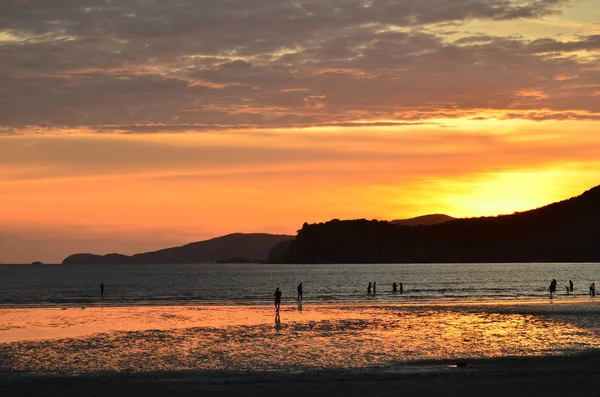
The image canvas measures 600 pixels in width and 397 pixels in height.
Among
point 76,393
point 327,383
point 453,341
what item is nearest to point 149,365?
point 76,393

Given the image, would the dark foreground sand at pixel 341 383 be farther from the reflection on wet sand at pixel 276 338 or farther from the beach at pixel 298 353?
the reflection on wet sand at pixel 276 338

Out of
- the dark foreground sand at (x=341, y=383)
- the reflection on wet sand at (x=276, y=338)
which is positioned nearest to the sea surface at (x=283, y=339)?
the reflection on wet sand at (x=276, y=338)

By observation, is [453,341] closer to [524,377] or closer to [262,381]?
[524,377]

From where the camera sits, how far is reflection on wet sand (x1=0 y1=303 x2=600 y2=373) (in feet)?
98.9

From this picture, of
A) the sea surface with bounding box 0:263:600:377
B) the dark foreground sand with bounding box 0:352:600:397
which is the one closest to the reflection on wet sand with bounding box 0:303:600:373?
the sea surface with bounding box 0:263:600:377

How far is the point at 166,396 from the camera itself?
23188mm

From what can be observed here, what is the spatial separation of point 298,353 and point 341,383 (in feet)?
24.4

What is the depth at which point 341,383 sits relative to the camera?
24.7m

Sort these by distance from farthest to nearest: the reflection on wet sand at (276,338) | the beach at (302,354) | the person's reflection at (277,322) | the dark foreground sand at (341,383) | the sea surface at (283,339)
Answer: the person's reflection at (277,322)
the reflection on wet sand at (276,338)
the sea surface at (283,339)
the beach at (302,354)
the dark foreground sand at (341,383)

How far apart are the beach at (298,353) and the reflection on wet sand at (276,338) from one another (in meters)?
0.07

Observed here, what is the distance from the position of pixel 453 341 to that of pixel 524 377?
10.3 m

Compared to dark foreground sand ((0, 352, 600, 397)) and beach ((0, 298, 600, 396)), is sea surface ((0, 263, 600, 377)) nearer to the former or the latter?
beach ((0, 298, 600, 396))

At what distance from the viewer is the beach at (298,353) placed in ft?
81.3

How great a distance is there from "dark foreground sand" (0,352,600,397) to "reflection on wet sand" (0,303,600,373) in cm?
191
